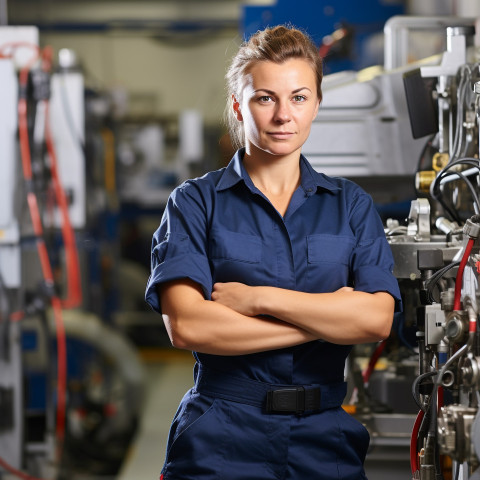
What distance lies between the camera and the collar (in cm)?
171

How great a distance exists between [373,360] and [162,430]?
314cm

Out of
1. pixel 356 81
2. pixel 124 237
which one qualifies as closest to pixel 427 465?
pixel 356 81

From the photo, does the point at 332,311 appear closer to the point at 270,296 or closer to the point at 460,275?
the point at 270,296

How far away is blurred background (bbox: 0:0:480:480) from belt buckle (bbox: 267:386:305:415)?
716 millimetres

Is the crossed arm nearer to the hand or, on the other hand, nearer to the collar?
the hand

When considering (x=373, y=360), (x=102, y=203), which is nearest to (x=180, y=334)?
(x=373, y=360)

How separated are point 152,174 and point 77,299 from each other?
13.7 ft

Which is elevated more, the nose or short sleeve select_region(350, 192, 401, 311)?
the nose

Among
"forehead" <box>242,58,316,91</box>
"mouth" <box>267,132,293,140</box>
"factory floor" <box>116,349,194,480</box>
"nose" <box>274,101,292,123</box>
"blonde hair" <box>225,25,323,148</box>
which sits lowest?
"factory floor" <box>116,349,194,480</box>

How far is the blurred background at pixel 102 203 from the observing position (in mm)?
2674

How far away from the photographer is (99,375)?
5770mm

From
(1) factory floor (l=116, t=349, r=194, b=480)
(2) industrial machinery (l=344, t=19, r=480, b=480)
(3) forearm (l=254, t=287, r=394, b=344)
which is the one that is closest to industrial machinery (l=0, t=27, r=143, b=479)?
(1) factory floor (l=116, t=349, r=194, b=480)

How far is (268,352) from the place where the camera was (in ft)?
5.41

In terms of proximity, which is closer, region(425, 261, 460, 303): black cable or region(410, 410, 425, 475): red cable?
region(425, 261, 460, 303): black cable
